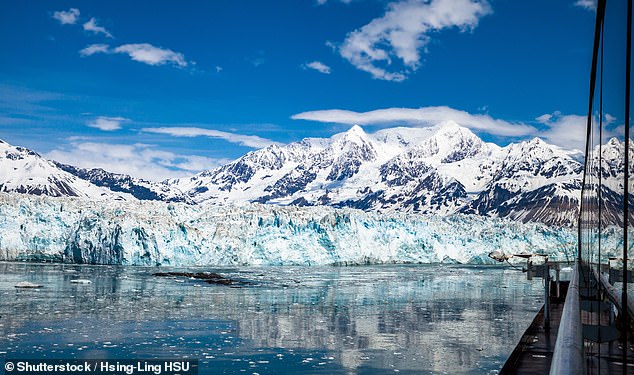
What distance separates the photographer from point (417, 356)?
11703 millimetres

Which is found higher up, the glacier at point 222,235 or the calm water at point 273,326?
the glacier at point 222,235

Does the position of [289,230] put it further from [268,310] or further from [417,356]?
[417,356]

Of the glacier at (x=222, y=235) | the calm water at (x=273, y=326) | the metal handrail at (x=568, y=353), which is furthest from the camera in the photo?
the glacier at (x=222, y=235)

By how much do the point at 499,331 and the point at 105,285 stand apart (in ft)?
61.0

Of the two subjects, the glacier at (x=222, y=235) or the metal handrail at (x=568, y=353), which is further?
the glacier at (x=222, y=235)

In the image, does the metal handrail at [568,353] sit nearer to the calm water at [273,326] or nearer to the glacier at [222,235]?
the calm water at [273,326]

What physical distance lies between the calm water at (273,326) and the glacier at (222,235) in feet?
54.7

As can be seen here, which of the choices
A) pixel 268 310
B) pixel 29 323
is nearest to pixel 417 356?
pixel 268 310

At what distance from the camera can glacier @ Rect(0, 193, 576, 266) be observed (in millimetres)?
43594

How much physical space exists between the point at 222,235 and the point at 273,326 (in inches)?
1219

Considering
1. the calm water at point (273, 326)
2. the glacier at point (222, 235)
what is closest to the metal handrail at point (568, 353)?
the calm water at point (273, 326)

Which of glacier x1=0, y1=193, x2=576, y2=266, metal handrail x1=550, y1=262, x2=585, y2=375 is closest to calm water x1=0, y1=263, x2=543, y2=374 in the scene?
metal handrail x1=550, y1=262, x2=585, y2=375

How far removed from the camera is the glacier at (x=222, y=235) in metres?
43.6

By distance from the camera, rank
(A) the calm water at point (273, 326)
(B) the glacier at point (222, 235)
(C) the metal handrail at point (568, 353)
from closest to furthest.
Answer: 1. (C) the metal handrail at point (568, 353)
2. (A) the calm water at point (273, 326)
3. (B) the glacier at point (222, 235)
